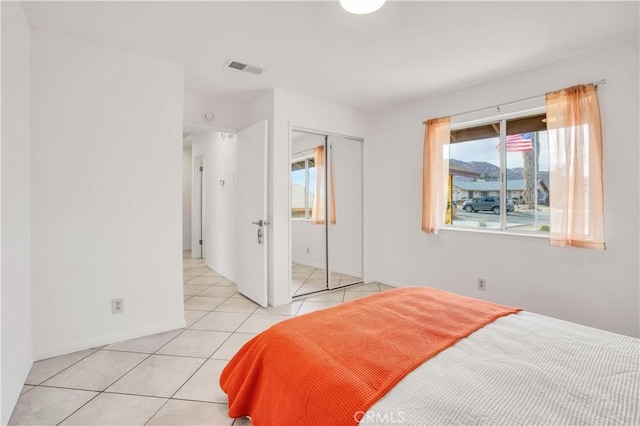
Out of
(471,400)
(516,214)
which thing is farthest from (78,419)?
(516,214)

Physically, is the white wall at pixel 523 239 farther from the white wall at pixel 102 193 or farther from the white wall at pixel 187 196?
the white wall at pixel 187 196

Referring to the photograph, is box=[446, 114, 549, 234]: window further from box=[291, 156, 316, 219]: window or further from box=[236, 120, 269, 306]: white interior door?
box=[236, 120, 269, 306]: white interior door

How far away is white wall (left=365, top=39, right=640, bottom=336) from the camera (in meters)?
2.30

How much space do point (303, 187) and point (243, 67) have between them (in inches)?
61.6

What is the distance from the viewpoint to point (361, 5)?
185 centimetres

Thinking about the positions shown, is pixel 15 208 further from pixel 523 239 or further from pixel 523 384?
pixel 523 239

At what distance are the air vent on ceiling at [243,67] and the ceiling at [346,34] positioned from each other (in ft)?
0.19

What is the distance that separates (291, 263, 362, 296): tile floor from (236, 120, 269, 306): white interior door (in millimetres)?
637

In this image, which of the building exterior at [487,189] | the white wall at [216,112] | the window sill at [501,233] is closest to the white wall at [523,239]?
the window sill at [501,233]

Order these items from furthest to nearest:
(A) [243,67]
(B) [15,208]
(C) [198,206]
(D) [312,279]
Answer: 1. (C) [198,206]
2. (D) [312,279]
3. (A) [243,67]
4. (B) [15,208]

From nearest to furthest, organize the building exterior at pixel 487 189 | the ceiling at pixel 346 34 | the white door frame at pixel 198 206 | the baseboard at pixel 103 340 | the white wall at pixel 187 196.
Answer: the ceiling at pixel 346 34
the baseboard at pixel 103 340
the building exterior at pixel 487 189
the white door frame at pixel 198 206
the white wall at pixel 187 196

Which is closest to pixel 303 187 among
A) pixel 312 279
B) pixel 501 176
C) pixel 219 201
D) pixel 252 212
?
pixel 252 212

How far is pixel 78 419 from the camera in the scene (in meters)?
1.56

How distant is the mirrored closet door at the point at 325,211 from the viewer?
381 cm
